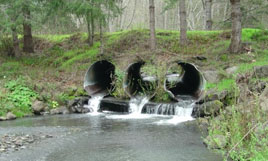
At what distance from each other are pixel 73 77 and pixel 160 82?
483cm

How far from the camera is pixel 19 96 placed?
40.7ft

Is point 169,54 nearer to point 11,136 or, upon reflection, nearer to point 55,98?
point 55,98

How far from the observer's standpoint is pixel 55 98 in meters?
13.0

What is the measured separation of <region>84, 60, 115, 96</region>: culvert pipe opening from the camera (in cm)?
1395

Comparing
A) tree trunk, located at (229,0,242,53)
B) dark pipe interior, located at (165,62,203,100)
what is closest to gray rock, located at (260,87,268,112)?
dark pipe interior, located at (165,62,203,100)

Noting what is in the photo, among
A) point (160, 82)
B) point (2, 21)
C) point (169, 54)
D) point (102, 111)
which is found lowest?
point (102, 111)

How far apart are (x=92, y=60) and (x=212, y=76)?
7.32 meters

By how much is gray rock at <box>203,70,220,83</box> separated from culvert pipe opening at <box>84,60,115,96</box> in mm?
4138

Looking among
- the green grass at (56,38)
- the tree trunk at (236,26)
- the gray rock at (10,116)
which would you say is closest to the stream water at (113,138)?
the gray rock at (10,116)

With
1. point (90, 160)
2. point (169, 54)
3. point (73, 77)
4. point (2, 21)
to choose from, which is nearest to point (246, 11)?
point (169, 54)

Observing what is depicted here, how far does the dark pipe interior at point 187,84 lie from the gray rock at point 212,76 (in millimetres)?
584

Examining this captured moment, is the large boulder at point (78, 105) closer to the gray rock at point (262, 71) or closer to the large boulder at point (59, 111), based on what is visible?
the large boulder at point (59, 111)

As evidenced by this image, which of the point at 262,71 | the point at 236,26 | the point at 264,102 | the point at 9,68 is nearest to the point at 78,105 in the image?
the point at 9,68

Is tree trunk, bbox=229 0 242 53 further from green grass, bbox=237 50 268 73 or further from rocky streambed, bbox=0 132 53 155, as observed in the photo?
rocky streambed, bbox=0 132 53 155
